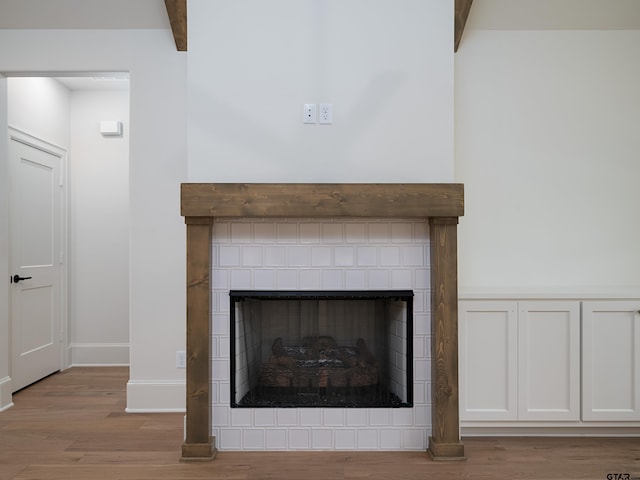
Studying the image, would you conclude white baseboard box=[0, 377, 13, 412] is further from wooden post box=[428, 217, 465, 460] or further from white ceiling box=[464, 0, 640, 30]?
white ceiling box=[464, 0, 640, 30]

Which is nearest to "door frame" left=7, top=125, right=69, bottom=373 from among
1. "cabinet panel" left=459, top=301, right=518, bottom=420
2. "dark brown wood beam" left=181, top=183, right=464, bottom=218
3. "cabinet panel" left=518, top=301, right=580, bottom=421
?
"dark brown wood beam" left=181, top=183, right=464, bottom=218

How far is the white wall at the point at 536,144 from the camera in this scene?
325cm

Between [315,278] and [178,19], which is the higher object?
[178,19]

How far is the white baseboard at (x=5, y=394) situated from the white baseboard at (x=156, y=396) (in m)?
0.86

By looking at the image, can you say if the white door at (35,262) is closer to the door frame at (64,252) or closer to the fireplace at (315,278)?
the door frame at (64,252)

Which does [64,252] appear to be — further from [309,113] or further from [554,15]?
[554,15]

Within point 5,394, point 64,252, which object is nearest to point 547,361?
point 5,394

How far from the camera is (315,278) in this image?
9.24ft

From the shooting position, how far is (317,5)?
2830 mm

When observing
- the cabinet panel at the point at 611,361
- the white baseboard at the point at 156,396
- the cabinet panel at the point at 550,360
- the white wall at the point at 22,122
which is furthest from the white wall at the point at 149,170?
the cabinet panel at the point at 611,361

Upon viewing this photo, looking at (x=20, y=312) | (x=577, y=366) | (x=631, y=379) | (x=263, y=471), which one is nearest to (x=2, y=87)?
(x=20, y=312)

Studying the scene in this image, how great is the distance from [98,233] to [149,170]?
169cm

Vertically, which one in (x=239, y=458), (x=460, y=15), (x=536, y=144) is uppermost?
(x=460, y=15)

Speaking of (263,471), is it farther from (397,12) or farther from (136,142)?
(397,12)
